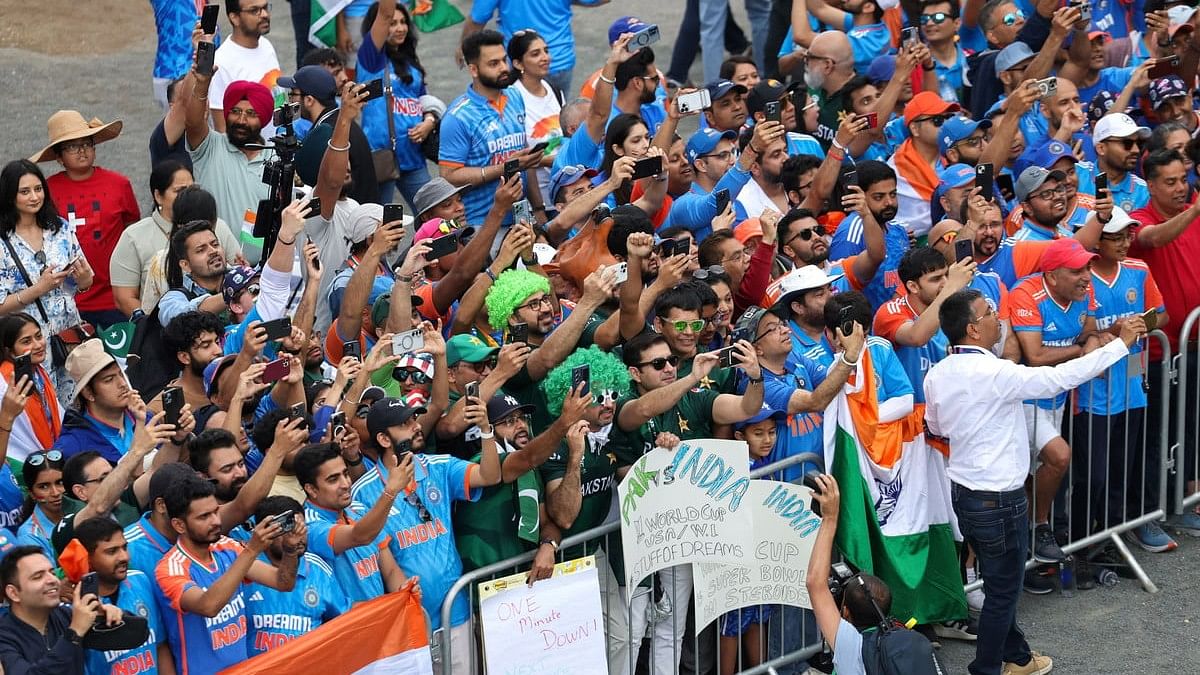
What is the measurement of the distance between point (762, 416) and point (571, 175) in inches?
94.4

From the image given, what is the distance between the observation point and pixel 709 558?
8.09m

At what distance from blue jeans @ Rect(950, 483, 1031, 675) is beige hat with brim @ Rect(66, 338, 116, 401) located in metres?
3.94

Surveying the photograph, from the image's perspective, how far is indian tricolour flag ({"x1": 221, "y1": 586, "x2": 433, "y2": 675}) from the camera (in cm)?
673

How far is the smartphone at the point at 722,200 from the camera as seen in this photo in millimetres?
9727

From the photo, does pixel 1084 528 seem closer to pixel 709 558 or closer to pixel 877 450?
pixel 877 450

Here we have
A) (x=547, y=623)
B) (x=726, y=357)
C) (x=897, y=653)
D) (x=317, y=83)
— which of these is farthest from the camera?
(x=317, y=83)

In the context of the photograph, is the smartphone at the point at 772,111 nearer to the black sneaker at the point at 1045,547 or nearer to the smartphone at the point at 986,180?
the smartphone at the point at 986,180

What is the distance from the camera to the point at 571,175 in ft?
32.9

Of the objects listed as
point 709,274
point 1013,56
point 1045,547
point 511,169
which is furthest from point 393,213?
point 1013,56

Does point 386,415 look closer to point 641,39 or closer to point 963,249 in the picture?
point 963,249

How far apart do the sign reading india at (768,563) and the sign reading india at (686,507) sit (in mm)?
55

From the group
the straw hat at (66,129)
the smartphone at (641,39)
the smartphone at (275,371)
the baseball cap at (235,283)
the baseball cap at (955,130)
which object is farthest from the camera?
the baseball cap at (955,130)

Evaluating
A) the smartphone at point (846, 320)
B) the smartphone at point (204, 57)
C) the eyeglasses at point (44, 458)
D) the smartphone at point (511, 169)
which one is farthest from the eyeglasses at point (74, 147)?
the smartphone at point (846, 320)

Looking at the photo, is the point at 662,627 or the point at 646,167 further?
the point at 646,167
